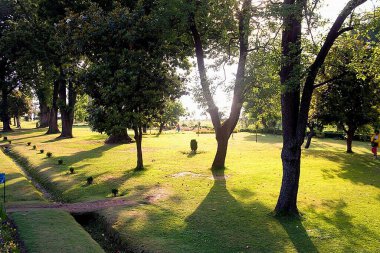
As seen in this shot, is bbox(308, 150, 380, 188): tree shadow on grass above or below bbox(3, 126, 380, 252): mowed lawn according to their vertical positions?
above

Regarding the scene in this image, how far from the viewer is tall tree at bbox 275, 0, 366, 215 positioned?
13.1 meters

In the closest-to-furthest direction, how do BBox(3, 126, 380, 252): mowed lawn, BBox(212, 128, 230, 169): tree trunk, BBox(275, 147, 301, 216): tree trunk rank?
BBox(3, 126, 380, 252): mowed lawn → BBox(275, 147, 301, 216): tree trunk → BBox(212, 128, 230, 169): tree trunk

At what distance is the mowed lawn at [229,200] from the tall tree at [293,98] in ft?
4.23

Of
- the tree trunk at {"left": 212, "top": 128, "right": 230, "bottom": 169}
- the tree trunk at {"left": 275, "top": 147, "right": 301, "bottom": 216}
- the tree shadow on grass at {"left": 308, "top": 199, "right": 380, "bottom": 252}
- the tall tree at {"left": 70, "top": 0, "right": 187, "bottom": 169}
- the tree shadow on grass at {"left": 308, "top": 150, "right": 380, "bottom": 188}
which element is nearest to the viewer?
the tree shadow on grass at {"left": 308, "top": 199, "right": 380, "bottom": 252}

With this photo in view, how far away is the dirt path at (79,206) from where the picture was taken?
15.3m

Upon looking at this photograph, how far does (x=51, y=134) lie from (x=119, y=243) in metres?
48.3

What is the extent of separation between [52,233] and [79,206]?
395 cm

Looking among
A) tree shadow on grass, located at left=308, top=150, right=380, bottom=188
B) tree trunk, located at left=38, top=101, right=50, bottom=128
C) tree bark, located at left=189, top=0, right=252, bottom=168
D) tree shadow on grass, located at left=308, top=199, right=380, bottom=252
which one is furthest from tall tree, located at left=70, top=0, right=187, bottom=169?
tree trunk, located at left=38, top=101, right=50, bottom=128

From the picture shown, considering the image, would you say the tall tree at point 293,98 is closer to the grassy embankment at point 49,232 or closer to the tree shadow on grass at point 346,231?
the tree shadow on grass at point 346,231

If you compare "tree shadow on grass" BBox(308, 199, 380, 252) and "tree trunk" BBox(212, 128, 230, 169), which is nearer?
"tree shadow on grass" BBox(308, 199, 380, 252)

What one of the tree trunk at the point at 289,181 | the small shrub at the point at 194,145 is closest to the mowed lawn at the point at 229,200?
the tree trunk at the point at 289,181

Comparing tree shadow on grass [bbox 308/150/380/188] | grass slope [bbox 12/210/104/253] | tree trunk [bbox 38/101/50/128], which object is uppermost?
tree trunk [bbox 38/101/50/128]

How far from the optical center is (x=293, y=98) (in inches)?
549

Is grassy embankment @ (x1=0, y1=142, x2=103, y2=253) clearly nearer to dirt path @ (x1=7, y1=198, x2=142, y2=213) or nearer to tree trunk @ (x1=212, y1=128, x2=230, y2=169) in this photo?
dirt path @ (x1=7, y1=198, x2=142, y2=213)
